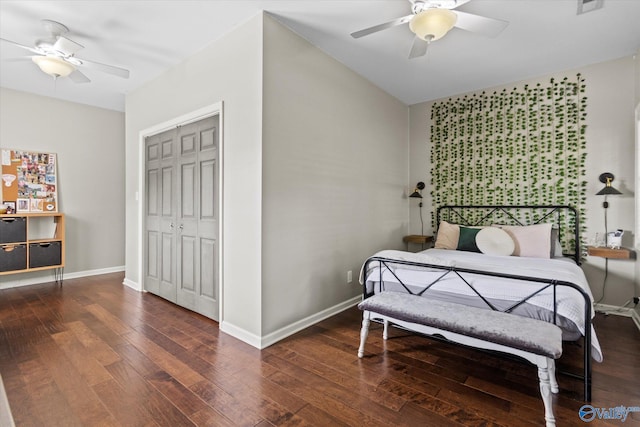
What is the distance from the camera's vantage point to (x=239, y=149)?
9.38 feet

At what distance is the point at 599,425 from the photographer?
66.9 inches

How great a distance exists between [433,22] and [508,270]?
209 cm

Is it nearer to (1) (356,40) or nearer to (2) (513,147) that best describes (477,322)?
(1) (356,40)

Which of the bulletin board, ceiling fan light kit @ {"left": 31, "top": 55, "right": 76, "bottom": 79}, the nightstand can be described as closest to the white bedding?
the nightstand

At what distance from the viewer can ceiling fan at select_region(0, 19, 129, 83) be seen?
2.82 m

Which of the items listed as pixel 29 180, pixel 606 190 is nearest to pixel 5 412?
pixel 29 180

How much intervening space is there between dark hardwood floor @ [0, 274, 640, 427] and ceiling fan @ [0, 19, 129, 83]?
2538 mm

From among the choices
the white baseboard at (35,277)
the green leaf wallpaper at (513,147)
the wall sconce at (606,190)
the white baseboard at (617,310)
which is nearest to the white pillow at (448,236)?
the green leaf wallpaper at (513,147)

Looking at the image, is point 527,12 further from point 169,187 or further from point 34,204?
point 34,204

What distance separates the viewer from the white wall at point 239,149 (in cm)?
270

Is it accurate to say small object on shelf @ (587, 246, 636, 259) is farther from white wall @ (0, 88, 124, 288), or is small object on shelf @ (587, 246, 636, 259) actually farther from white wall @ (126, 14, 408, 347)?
white wall @ (0, 88, 124, 288)

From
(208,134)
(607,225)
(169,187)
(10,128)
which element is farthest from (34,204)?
(607,225)

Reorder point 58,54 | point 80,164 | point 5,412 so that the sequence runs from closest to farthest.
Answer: point 5,412 → point 58,54 → point 80,164

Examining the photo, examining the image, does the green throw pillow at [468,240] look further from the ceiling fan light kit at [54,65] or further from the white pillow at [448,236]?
the ceiling fan light kit at [54,65]
